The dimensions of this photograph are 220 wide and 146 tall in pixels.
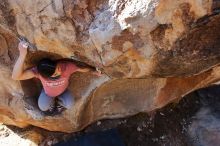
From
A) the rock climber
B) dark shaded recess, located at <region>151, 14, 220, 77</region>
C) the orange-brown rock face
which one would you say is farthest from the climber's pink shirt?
dark shaded recess, located at <region>151, 14, 220, 77</region>

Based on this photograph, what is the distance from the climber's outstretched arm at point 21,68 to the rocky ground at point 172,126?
1189 mm

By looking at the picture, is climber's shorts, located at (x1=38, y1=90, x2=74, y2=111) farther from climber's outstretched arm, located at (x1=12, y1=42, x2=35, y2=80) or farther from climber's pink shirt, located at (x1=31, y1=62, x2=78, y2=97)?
climber's outstretched arm, located at (x1=12, y1=42, x2=35, y2=80)

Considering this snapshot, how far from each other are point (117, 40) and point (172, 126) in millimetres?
1872

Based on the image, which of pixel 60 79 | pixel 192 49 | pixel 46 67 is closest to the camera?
pixel 192 49

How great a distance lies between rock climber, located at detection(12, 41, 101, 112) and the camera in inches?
149

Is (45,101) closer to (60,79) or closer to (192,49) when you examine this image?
(60,79)

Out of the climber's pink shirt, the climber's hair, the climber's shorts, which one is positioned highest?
the climber's hair

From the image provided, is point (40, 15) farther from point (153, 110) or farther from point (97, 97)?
point (153, 110)

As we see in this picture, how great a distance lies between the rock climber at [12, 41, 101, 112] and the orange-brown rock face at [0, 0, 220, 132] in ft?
0.34

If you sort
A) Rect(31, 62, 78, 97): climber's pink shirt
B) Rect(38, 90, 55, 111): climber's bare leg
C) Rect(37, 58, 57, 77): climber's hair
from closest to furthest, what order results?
Rect(37, 58, 57, 77): climber's hair, Rect(31, 62, 78, 97): climber's pink shirt, Rect(38, 90, 55, 111): climber's bare leg

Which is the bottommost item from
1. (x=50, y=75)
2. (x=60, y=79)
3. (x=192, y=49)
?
(x=60, y=79)

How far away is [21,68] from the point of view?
3.87 meters

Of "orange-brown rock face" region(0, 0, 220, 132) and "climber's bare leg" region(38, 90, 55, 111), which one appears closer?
"orange-brown rock face" region(0, 0, 220, 132)

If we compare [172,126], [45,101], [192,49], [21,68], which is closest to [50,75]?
[21,68]
